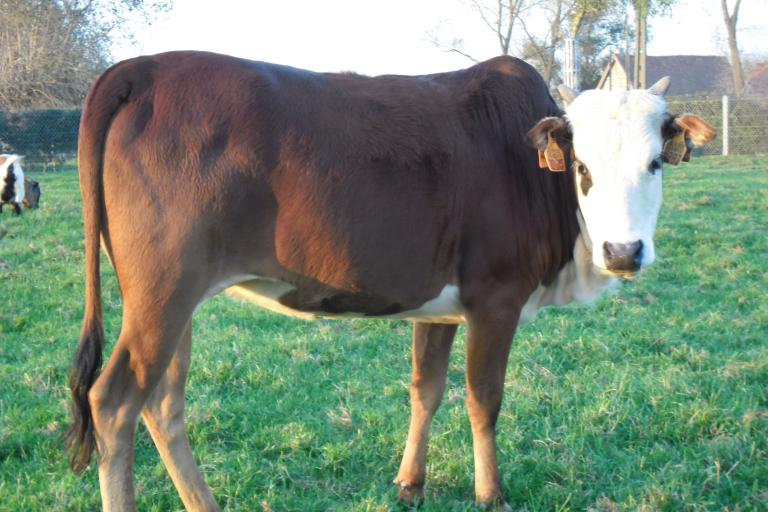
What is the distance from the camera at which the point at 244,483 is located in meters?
3.69

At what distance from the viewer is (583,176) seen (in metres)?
3.43

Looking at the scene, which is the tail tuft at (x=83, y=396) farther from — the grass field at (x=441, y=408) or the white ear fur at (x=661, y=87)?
the white ear fur at (x=661, y=87)

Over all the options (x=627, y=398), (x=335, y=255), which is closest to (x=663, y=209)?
(x=627, y=398)

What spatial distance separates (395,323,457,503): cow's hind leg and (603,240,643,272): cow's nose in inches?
41.9

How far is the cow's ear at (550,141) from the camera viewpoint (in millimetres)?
3346

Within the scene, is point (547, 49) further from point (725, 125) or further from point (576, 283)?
point (576, 283)

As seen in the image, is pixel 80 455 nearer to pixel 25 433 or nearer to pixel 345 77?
pixel 25 433

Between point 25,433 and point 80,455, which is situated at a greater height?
point 80,455

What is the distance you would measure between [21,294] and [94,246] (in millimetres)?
4806

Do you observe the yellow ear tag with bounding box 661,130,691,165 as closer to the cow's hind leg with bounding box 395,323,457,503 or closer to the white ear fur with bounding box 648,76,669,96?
the white ear fur with bounding box 648,76,669,96

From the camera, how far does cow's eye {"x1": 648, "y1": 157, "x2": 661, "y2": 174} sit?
10.8ft

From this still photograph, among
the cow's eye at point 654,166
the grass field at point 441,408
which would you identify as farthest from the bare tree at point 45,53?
the cow's eye at point 654,166

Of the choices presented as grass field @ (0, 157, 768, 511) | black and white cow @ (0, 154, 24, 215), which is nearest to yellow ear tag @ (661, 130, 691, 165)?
grass field @ (0, 157, 768, 511)

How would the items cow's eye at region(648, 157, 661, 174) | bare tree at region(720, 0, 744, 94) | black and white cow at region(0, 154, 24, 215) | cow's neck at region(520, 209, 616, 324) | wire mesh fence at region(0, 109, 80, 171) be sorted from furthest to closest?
1. bare tree at region(720, 0, 744, 94)
2. wire mesh fence at region(0, 109, 80, 171)
3. black and white cow at region(0, 154, 24, 215)
4. cow's neck at region(520, 209, 616, 324)
5. cow's eye at region(648, 157, 661, 174)
